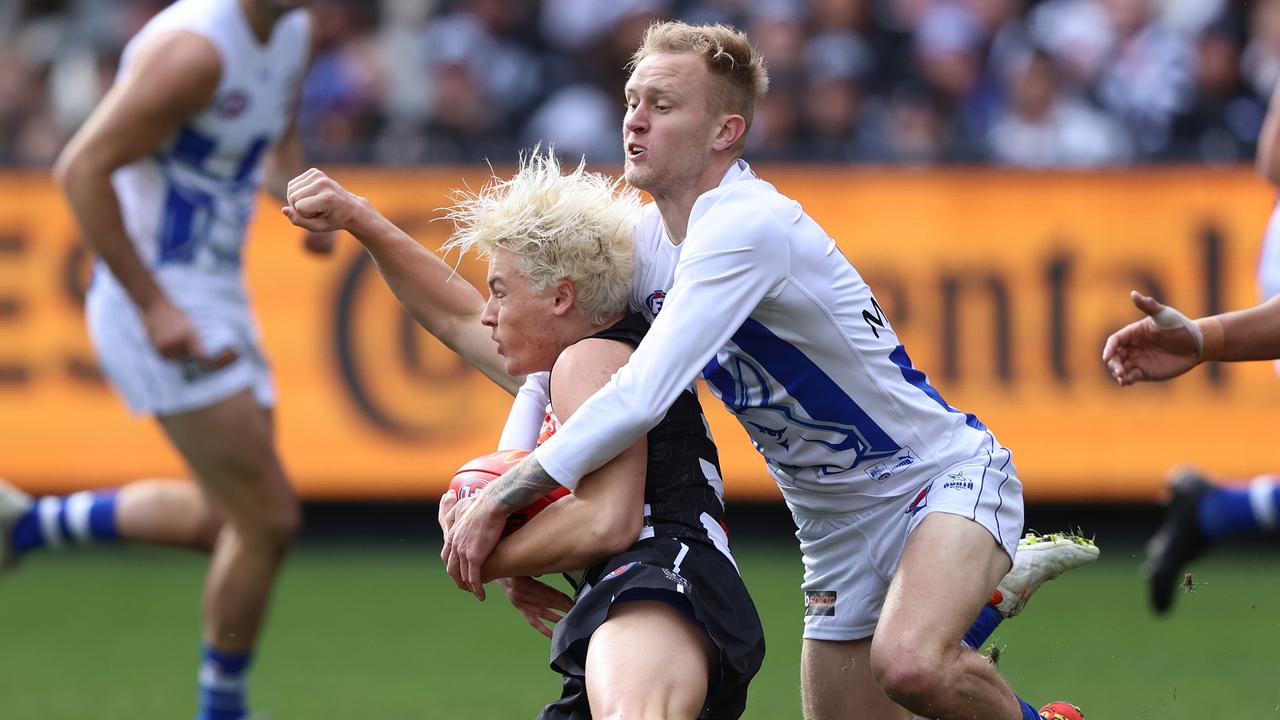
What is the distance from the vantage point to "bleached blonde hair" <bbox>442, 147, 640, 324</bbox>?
4133mm

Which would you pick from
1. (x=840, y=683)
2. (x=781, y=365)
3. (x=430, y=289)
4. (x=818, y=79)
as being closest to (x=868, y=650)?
(x=840, y=683)

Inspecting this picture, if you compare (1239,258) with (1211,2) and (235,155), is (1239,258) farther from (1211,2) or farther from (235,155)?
(235,155)

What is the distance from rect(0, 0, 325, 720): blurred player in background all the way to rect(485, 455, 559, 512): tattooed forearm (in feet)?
7.79

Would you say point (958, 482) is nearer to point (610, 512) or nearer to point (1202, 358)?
point (1202, 358)

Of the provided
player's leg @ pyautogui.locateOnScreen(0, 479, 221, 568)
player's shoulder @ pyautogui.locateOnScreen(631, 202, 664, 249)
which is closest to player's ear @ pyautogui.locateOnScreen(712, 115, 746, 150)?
player's shoulder @ pyautogui.locateOnScreen(631, 202, 664, 249)

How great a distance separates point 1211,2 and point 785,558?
4666 millimetres

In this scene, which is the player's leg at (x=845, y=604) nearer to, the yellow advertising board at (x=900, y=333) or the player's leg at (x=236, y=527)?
the player's leg at (x=236, y=527)

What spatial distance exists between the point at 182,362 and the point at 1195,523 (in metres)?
4.15

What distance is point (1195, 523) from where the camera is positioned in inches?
288

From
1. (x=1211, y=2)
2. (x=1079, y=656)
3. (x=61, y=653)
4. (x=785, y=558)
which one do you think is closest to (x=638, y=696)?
(x=1079, y=656)

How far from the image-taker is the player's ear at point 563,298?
4160 millimetres

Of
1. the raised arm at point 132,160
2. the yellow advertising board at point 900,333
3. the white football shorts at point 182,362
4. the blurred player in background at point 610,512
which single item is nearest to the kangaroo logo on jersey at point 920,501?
the blurred player in background at point 610,512

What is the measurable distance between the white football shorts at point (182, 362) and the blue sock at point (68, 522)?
0.74m

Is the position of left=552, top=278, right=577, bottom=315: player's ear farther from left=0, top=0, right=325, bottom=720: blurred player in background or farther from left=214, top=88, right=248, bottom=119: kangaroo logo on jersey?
left=214, top=88, right=248, bottom=119: kangaroo logo on jersey
